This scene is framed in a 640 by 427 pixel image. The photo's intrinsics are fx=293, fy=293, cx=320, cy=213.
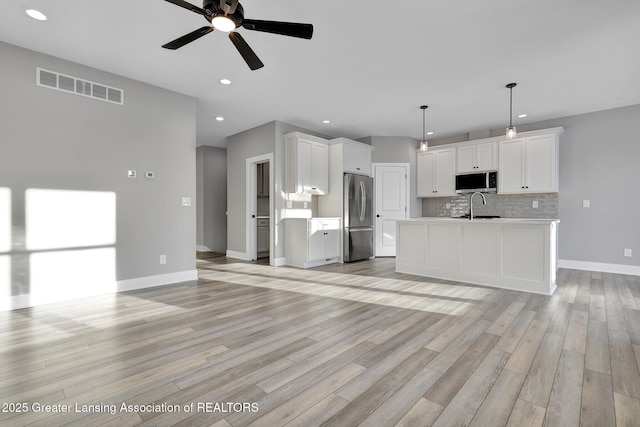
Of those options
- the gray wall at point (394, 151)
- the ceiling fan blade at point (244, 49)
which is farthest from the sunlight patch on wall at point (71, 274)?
the gray wall at point (394, 151)

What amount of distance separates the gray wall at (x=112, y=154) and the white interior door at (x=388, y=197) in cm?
389

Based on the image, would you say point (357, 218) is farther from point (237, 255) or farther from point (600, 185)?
point (600, 185)

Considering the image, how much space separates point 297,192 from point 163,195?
7.50 ft

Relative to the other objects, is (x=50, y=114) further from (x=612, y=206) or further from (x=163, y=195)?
(x=612, y=206)

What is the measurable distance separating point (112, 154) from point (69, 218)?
0.89 metres

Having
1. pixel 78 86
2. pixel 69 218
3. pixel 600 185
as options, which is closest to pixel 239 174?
pixel 78 86

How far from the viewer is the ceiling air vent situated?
10.5 feet

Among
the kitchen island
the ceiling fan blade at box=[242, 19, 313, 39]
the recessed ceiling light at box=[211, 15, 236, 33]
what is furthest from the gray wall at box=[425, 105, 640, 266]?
the recessed ceiling light at box=[211, 15, 236, 33]

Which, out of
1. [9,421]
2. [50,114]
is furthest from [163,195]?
[9,421]

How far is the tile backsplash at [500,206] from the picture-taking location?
214 inches

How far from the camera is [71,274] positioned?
11.0ft

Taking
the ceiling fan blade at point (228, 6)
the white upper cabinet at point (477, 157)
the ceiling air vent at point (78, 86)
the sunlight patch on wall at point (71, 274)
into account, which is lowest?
the sunlight patch on wall at point (71, 274)

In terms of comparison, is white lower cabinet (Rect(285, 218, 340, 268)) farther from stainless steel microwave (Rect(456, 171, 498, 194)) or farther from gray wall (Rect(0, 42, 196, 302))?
stainless steel microwave (Rect(456, 171, 498, 194))

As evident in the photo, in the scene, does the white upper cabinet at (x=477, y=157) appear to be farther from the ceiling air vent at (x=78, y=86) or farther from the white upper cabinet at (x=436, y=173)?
the ceiling air vent at (x=78, y=86)
